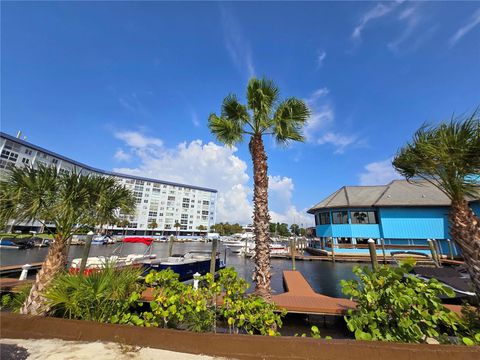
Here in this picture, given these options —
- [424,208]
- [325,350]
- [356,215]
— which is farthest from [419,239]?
[325,350]

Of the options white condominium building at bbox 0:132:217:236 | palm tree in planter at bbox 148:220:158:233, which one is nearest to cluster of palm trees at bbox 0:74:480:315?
white condominium building at bbox 0:132:217:236

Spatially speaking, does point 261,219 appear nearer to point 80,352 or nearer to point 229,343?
point 229,343

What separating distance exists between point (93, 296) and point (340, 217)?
98.0ft

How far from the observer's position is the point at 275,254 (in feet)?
90.1

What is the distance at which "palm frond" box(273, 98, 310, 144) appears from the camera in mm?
6956

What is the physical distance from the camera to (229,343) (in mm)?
2762

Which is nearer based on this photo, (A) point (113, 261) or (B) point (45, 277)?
(A) point (113, 261)

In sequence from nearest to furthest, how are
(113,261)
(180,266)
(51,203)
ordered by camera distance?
1. (113,261)
2. (51,203)
3. (180,266)

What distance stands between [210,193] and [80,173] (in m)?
99.5

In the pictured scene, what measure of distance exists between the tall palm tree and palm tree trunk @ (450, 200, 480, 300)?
403cm

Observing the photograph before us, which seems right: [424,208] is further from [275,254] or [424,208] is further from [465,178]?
[465,178]

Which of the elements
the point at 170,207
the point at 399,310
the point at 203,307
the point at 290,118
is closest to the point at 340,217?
the point at 290,118

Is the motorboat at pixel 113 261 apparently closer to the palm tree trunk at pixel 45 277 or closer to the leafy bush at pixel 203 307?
the palm tree trunk at pixel 45 277

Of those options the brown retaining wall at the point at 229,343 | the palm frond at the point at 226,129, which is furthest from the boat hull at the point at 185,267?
the brown retaining wall at the point at 229,343
